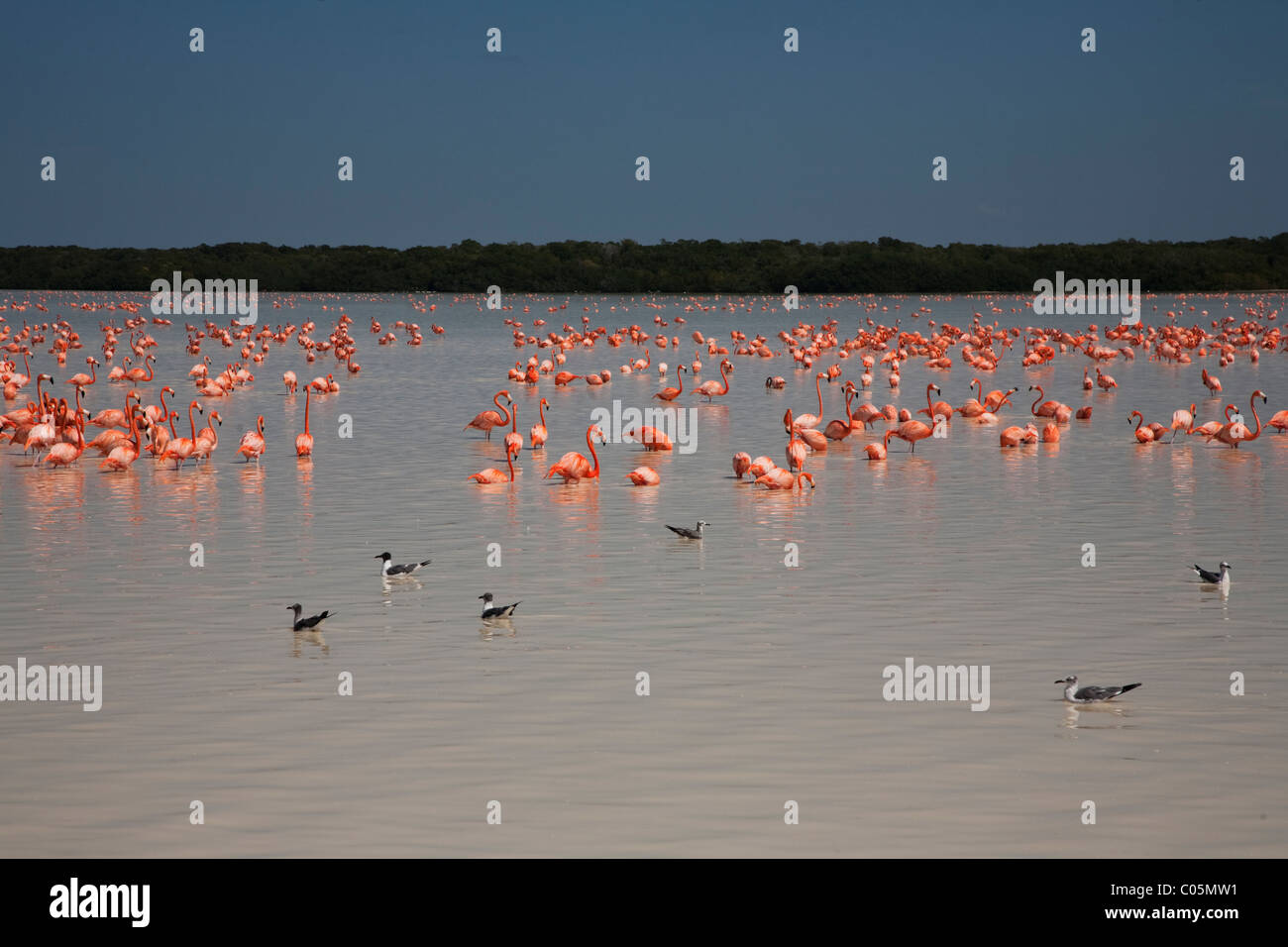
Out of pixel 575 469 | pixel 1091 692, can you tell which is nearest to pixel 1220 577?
pixel 1091 692

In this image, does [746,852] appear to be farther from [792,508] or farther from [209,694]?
[792,508]

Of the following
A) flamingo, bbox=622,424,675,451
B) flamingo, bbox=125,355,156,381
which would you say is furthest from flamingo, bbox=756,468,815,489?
flamingo, bbox=125,355,156,381

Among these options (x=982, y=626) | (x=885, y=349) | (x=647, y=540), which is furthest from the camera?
(x=885, y=349)

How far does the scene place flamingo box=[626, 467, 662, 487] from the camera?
54.4 ft

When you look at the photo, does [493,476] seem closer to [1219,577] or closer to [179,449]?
[179,449]

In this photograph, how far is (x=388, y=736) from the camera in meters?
7.76

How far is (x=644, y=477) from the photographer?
54.3 feet

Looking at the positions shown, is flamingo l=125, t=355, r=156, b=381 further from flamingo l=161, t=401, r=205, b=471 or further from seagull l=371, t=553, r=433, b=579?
seagull l=371, t=553, r=433, b=579

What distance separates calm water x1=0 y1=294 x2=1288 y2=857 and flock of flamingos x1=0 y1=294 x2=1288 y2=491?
70cm

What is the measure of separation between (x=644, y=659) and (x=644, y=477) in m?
7.39

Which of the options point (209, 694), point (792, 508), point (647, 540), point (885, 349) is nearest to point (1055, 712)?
point (209, 694)
